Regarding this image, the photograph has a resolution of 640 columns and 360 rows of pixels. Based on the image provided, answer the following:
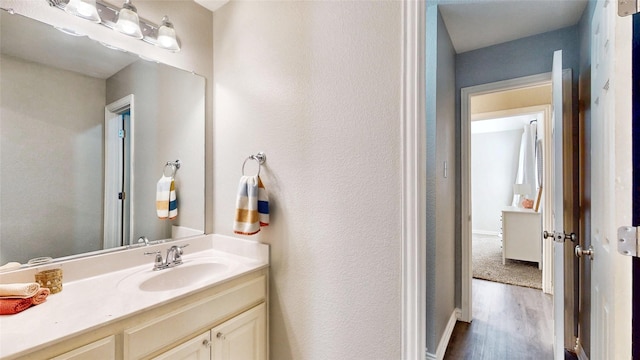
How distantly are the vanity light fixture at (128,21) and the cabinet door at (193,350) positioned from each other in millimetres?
1520

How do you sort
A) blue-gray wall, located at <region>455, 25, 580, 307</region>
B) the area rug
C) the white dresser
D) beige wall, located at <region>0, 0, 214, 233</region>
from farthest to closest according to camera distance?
1. the white dresser
2. the area rug
3. blue-gray wall, located at <region>455, 25, 580, 307</region>
4. beige wall, located at <region>0, 0, 214, 233</region>

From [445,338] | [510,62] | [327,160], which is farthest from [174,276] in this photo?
[510,62]

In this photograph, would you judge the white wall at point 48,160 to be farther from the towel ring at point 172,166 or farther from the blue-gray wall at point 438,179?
the blue-gray wall at point 438,179

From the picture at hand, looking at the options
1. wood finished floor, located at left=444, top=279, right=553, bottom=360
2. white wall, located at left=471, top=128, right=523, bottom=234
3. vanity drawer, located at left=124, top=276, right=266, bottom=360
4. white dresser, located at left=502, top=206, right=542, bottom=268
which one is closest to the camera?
vanity drawer, located at left=124, top=276, right=266, bottom=360

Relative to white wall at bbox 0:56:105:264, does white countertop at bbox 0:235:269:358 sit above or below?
below

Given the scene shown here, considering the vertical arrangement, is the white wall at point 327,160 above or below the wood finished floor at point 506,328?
above

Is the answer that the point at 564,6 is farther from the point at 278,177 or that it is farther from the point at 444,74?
the point at 278,177

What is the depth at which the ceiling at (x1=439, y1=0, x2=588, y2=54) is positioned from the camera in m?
1.89

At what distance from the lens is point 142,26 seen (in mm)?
1461

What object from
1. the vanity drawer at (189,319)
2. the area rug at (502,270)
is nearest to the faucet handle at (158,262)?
the vanity drawer at (189,319)

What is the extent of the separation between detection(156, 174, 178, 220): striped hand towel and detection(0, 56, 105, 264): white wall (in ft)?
0.92

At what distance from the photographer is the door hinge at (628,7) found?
0.72m

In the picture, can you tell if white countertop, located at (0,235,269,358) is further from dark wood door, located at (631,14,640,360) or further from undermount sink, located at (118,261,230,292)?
dark wood door, located at (631,14,640,360)

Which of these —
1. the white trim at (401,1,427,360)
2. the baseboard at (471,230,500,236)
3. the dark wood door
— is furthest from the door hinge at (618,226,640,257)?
the baseboard at (471,230,500,236)
